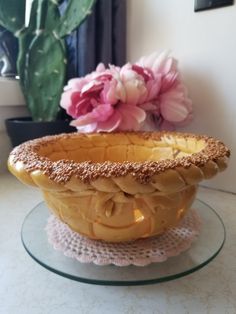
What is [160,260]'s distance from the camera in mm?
266

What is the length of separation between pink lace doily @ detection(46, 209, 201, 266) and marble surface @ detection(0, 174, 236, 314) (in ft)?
0.09

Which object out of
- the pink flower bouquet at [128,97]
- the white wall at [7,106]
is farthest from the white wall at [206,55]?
the white wall at [7,106]

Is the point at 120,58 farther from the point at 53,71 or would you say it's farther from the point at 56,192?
the point at 56,192

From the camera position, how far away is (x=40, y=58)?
2.00 feet

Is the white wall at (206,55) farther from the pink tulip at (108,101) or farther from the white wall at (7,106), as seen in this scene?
the white wall at (7,106)

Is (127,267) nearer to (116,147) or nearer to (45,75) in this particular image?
(116,147)

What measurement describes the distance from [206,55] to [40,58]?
1.11 feet

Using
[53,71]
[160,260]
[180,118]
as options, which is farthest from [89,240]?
[53,71]

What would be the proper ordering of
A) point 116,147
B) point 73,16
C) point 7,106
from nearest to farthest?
point 116,147 < point 73,16 < point 7,106

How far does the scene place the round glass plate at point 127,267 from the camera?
24cm

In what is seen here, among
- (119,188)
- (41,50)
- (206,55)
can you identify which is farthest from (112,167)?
(41,50)

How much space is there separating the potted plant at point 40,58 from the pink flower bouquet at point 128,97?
0.13 meters

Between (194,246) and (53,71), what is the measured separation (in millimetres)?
465

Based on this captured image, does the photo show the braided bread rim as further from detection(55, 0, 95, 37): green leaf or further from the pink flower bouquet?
detection(55, 0, 95, 37): green leaf
